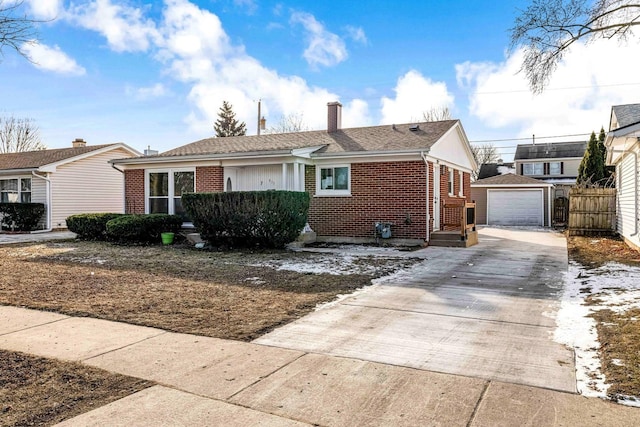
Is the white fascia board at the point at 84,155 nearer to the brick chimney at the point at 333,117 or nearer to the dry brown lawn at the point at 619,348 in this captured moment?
the brick chimney at the point at 333,117

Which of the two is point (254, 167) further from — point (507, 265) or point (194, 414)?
Answer: point (194, 414)

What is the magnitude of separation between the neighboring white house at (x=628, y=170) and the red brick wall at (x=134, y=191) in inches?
551

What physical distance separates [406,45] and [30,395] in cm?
1525

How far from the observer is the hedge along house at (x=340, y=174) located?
1363 cm

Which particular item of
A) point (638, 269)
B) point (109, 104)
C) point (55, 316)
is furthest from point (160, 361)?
point (109, 104)

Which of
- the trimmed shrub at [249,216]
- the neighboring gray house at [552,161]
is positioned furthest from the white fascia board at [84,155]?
the neighboring gray house at [552,161]

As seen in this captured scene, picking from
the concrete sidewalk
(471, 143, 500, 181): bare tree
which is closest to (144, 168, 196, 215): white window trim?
the concrete sidewalk

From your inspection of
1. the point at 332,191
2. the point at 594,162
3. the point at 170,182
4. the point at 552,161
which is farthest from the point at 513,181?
the point at 170,182

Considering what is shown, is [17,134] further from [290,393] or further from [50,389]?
[290,393]

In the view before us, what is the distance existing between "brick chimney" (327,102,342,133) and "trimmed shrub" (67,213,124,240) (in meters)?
7.91

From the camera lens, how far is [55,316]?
5586mm

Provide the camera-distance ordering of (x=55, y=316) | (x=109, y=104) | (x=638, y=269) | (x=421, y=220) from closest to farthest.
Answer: (x=55, y=316) → (x=638, y=269) → (x=421, y=220) → (x=109, y=104)

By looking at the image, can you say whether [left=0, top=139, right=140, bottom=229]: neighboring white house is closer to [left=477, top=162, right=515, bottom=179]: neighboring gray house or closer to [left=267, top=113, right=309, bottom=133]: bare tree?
[left=267, top=113, right=309, bottom=133]: bare tree

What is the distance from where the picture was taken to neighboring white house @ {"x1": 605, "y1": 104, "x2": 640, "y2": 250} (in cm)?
1014
